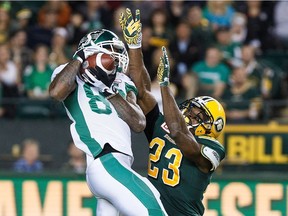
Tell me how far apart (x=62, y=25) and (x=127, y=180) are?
7494 millimetres

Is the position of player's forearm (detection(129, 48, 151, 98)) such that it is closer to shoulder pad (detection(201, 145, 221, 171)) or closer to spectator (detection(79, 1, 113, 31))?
shoulder pad (detection(201, 145, 221, 171))

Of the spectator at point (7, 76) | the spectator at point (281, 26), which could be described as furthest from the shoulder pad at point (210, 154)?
the spectator at point (281, 26)

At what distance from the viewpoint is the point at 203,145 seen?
868cm

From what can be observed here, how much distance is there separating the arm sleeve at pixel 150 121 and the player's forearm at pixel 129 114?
766 mm

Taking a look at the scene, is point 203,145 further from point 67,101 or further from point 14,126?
point 14,126

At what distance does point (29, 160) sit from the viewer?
1323 cm

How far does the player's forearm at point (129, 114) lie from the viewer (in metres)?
8.20

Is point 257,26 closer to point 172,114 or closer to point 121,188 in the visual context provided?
point 172,114

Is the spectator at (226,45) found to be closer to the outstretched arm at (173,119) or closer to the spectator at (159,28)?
the spectator at (159,28)

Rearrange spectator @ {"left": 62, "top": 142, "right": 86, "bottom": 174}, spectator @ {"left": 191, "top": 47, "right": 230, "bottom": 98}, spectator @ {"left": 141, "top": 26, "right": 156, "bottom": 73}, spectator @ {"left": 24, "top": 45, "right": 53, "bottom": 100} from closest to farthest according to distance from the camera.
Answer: spectator @ {"left": 62, "top": 142, "right": 86, "bottom": 174}, spectator @ {"left": 191, "top": 47, "right": 230, "bottom": 98}, spectator @ {"left": 24, "top": 45, "right": 53, "bottom": 100}, spectator @ {"left": 141, "top": 26, "right": 156, "bottom": 73}

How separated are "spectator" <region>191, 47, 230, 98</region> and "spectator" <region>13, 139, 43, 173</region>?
2.28m

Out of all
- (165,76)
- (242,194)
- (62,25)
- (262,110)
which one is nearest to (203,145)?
(165,76)

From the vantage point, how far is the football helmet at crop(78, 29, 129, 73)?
325 inches

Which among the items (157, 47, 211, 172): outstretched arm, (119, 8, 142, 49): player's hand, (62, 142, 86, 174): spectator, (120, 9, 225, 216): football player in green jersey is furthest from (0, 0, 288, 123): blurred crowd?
(157, 47, 211, 172): outstretched arm
